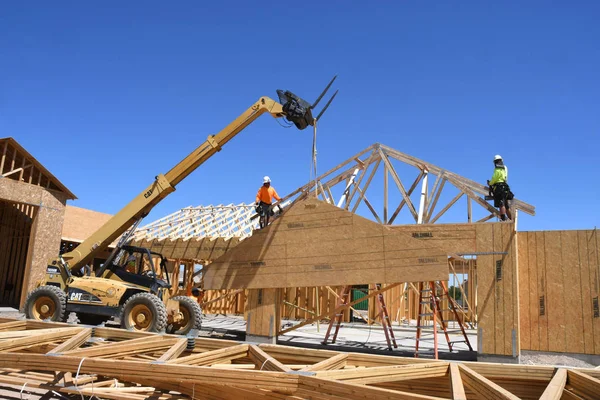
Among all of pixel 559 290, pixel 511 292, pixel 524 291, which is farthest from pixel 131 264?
pixel 559 290

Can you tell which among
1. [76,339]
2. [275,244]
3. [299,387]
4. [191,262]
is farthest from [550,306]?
[191,262]

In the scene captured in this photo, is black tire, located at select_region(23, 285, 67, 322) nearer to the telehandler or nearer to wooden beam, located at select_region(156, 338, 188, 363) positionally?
the telehandler

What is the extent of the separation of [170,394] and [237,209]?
19.4 metres

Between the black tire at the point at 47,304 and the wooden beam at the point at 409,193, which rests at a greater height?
the wooden beam at the point at 409,193

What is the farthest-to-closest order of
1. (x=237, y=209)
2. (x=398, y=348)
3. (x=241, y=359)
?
(x=237, y=209)
(x=398, y=348)
(x=241, y=359)

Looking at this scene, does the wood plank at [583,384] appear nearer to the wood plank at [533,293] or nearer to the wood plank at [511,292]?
the wood plank at [511,292]

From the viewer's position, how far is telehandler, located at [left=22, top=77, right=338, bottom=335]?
1048 centimetres

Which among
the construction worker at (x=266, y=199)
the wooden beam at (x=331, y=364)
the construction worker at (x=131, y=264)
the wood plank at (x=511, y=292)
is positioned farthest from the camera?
the construction worker at (x=266, y=199)

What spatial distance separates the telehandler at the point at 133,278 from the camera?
10.5 metres

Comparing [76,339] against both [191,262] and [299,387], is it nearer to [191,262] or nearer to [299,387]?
[299,387]

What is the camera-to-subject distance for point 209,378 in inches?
175

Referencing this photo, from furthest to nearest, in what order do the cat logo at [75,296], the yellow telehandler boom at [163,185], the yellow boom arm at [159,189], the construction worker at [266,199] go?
the construction worker at [266,199]
the yellow boom arm at [159,189]
the cat logo at [75,296]
the yellow telehandler boom at [163,185]

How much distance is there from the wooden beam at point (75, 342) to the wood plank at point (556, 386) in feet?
16.1

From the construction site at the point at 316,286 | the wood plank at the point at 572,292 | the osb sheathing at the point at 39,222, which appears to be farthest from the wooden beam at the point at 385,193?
the osb sheathing at the point at 39,222
